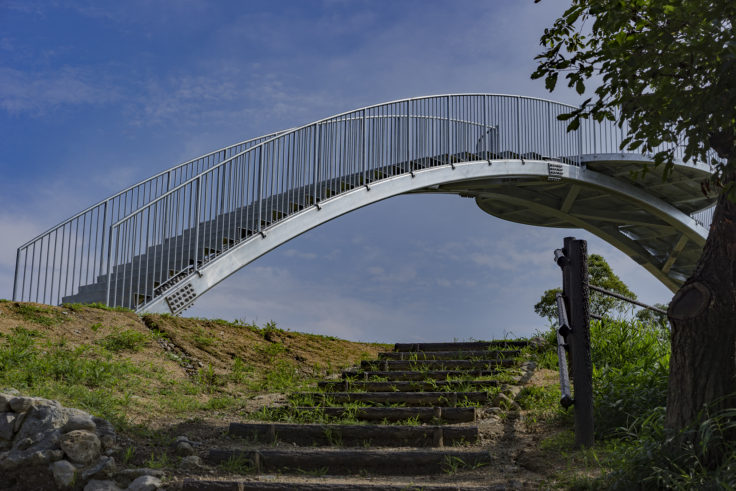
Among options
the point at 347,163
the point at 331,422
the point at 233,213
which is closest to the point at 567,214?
the point at 347,163

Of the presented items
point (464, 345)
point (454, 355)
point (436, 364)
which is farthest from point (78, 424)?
point (464, 345)

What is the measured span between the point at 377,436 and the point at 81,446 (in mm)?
2471

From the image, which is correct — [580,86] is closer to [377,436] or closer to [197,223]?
[377,436]

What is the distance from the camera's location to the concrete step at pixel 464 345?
9719mm

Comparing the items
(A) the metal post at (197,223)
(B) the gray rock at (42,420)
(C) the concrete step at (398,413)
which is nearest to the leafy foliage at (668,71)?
(C) the concrete step at (398,413)

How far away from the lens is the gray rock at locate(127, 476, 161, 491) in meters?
4.75

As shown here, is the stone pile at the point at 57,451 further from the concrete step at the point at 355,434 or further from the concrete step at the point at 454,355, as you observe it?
the concrete step at the point at 454,355

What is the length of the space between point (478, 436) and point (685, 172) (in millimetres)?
21134

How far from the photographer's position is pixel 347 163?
48.5ft

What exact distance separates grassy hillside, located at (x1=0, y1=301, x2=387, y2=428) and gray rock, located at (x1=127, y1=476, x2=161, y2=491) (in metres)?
1.21

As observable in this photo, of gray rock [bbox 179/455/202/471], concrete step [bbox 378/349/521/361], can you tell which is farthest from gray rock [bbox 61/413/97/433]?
concrete step [bbox 378/349/521/361]

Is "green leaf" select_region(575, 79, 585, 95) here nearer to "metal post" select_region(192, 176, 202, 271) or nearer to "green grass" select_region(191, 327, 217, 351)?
"green grass" select_region(191, 327, 217, 351)

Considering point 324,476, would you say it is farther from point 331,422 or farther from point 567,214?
point 567,214

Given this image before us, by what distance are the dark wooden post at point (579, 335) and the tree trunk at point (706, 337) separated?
796mm
